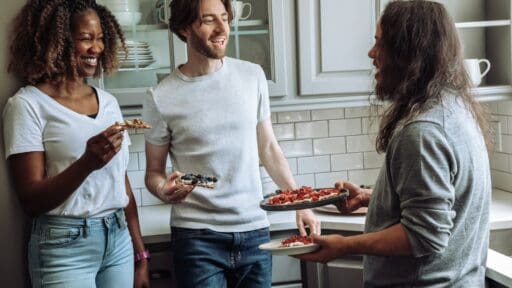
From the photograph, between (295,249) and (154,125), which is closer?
(295,249)

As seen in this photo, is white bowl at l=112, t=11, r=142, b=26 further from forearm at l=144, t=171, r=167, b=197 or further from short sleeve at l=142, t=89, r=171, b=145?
forearm at l=144, t=171, r=167, b=197

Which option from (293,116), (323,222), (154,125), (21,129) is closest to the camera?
(21,129)

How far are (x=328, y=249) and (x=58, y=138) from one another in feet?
2.63

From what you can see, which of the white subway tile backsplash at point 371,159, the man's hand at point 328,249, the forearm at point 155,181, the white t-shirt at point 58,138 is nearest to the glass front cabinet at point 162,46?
the forearm at point 155,181

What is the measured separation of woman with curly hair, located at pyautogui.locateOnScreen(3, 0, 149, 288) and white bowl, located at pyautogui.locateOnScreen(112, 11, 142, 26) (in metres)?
0.65

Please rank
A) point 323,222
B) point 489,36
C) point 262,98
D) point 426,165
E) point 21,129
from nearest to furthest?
1. point 426,165
2. point 21,129
3. point 262,98
4. point 323,222
5. point 489,36

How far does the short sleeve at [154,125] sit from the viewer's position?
210 cm

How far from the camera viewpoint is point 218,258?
206 cm

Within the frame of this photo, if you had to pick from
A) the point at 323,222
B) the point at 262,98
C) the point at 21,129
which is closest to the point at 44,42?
the point at 21,129

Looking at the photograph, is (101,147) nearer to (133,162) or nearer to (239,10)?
(239,10)

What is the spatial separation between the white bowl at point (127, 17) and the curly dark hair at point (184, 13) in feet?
1.63

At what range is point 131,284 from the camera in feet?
6.51

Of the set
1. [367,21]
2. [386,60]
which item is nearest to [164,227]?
[367,21]

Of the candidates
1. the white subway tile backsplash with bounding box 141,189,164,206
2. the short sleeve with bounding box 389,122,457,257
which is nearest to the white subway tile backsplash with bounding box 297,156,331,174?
the white subway tile backsplash with bounding box 141,189,164,206
